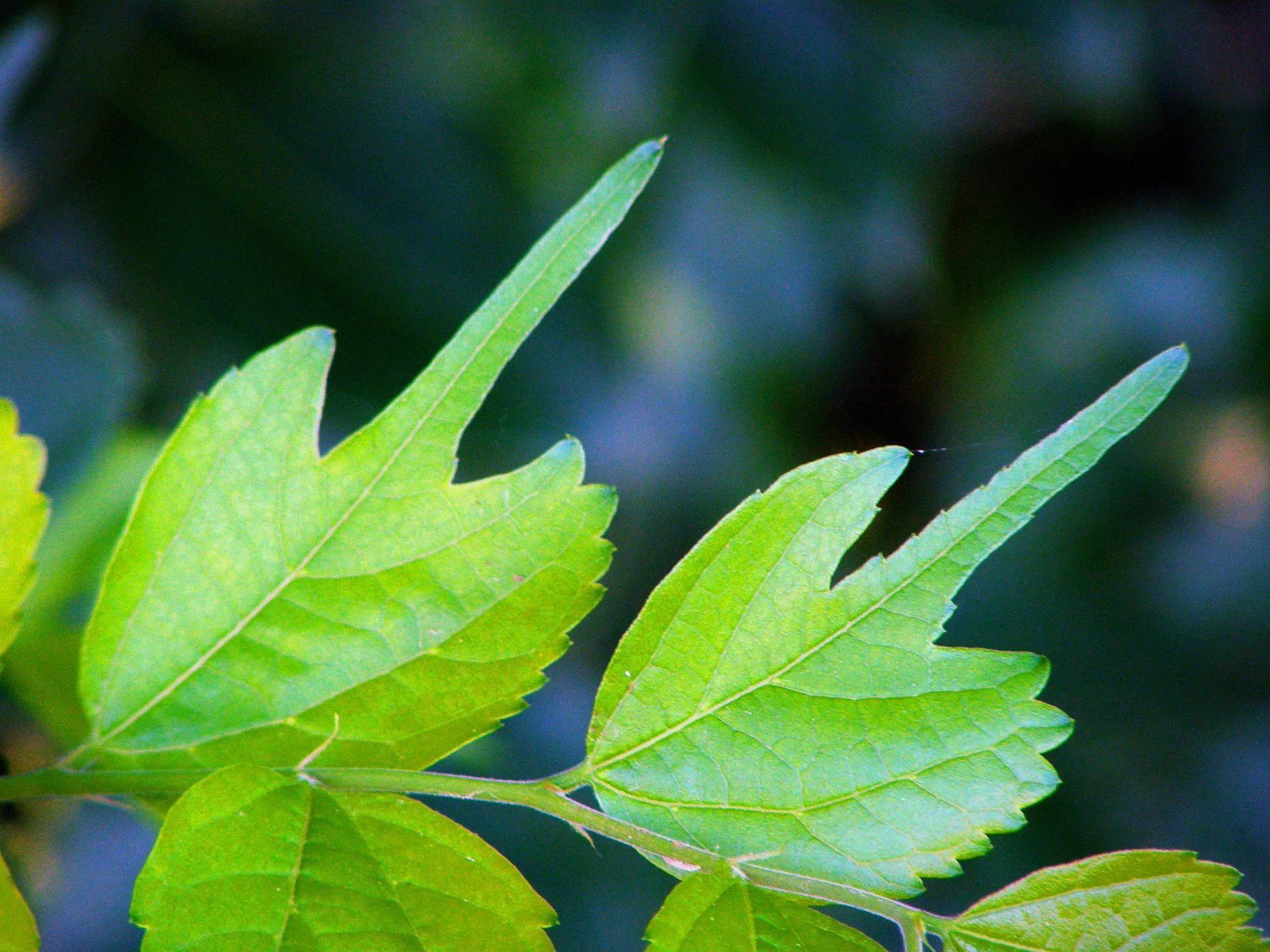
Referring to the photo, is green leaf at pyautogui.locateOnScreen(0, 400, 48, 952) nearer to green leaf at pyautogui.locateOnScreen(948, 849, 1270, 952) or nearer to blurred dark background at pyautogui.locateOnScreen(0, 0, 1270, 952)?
green leaf at pyautogui.locateOnScreen(948, 849, 1270, 952)

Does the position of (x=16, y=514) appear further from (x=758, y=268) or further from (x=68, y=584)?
(x=758, y=268)

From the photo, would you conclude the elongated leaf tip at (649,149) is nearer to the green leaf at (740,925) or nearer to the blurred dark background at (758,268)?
the green leaf at (740,925)

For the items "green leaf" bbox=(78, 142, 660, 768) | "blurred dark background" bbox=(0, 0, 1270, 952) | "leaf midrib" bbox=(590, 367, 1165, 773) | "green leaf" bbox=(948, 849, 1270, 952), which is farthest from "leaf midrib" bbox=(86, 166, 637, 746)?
"blurred dark background" bbox=(0, 0, 1270, 952)

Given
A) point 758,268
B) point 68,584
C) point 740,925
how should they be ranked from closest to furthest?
point 740,925 < point 68,584 < point 758,268

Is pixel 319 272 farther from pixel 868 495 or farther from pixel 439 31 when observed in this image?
pixel 868 495

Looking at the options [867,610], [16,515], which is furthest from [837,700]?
[16,515]

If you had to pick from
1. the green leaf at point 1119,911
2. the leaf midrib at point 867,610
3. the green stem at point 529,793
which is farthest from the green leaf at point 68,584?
the green leaf at point 1119,911
